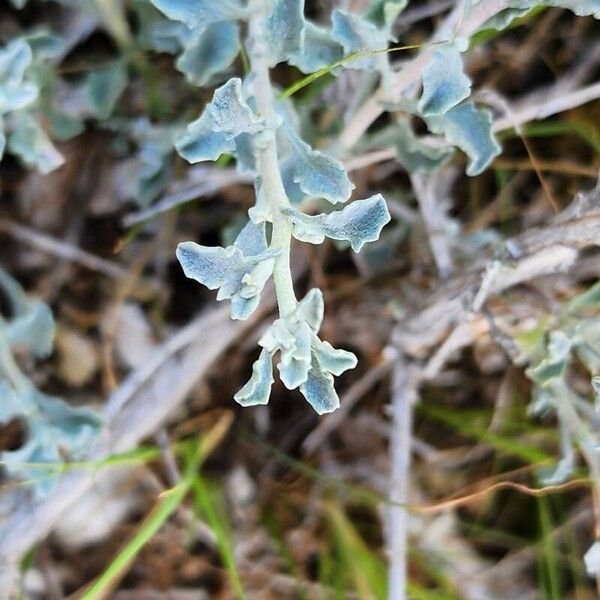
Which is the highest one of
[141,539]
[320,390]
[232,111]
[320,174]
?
[232,111]

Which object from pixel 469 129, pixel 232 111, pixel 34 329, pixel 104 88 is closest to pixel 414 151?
pixel 469 129

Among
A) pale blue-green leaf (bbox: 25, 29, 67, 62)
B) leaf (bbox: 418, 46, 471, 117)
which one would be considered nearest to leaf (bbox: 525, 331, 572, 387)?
leaf (bbox: 418, 46, 471, 117)

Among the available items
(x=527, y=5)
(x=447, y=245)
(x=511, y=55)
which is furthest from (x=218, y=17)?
(x=511, y=55)

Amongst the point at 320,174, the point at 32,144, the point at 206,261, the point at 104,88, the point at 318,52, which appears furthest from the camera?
the point at 104,88

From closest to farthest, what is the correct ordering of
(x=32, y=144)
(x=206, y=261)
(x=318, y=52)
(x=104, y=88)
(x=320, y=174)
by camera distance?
(x=206, y=261), (x=320, y=174), (x=318, y=52), (x=32, y=144), (x=104, y=88)

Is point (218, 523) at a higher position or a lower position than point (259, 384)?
lower

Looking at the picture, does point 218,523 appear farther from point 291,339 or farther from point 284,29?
point 284,29

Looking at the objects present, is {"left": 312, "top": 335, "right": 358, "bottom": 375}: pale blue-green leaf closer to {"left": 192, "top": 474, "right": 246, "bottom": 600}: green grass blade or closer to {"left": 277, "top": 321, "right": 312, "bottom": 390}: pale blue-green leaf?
{"left": 277, "top": 321, "right": 312, "bottom": 390}: pale blue-green leaf

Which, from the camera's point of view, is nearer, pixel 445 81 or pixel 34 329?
pixel 445 81
